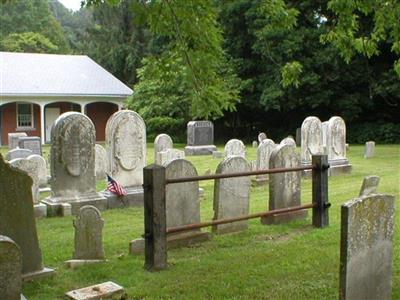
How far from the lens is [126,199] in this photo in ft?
37.6

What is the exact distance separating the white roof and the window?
6.34 ft

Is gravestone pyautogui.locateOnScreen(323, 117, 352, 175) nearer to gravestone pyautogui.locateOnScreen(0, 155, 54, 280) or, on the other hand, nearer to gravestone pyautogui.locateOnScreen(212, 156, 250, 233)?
gravestone pyautogui.locateOnScreen(212, 156, 250, 233)

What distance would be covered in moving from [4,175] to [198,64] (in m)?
2.45

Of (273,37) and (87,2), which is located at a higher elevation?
(273,37)

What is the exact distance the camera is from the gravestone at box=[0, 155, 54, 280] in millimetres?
5547

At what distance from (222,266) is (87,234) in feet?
5.66

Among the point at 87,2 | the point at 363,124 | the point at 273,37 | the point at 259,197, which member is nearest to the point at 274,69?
the point at 273,37

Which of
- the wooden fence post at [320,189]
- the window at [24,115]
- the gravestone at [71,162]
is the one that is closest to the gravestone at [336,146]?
the wooden fence post at [320,189]

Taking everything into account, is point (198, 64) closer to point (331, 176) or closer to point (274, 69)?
point (331, 176)

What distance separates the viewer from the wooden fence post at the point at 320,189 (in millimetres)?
8445

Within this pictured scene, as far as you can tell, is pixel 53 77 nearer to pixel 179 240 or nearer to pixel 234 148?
pixel 234 148

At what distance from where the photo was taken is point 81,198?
10797 mm

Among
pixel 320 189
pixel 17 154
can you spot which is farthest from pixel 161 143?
pixel 320 189

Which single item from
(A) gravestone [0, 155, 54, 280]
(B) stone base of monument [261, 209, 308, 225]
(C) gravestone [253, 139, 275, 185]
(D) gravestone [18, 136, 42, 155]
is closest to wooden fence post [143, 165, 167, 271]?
(A) gravestone [0, 155, 54, 280]
